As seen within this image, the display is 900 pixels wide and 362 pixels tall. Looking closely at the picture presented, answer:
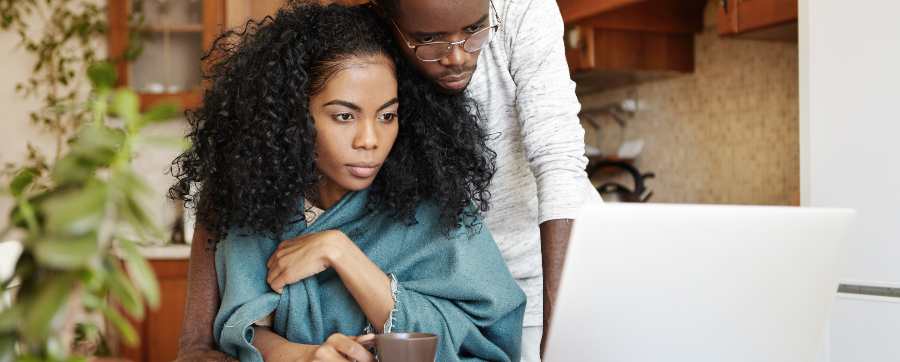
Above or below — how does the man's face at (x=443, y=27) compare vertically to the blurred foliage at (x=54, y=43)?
below

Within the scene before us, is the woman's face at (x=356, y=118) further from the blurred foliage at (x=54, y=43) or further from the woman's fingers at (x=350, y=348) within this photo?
the blurred foliage at (x=54, y=43)

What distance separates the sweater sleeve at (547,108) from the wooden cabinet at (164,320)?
7.65 feet

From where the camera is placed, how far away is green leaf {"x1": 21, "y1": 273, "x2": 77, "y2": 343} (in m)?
0.38

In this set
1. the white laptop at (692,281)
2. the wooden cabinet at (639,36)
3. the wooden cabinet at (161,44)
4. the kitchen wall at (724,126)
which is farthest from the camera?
the wooden cabinet at (161,44)

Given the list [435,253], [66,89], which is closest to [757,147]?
[435,253]

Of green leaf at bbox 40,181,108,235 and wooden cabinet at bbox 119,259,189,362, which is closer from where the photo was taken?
green leaf at bbox 40,181,108,235

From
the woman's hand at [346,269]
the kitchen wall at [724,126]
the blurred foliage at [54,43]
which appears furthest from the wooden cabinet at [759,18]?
the blurred foliage at [54,43]

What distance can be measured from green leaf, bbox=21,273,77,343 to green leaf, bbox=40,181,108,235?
27 millimetres

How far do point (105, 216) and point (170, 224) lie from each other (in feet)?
11.1

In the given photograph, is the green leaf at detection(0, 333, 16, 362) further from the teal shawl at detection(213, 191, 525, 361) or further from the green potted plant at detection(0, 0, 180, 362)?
the teal shawl at detection(213, 191, 525, 361)

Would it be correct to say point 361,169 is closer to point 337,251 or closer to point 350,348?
point 337,251

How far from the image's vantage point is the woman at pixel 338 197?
125 centimetres

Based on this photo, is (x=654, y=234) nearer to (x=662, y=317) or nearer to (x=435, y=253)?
(x=662, y=317)

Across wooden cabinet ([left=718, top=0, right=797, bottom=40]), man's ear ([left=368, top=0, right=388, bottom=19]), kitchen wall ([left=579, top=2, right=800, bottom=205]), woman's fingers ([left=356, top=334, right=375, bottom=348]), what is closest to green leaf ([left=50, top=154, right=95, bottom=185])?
woman's fingers ([left=356, top=334, right=375, bottom=348])
